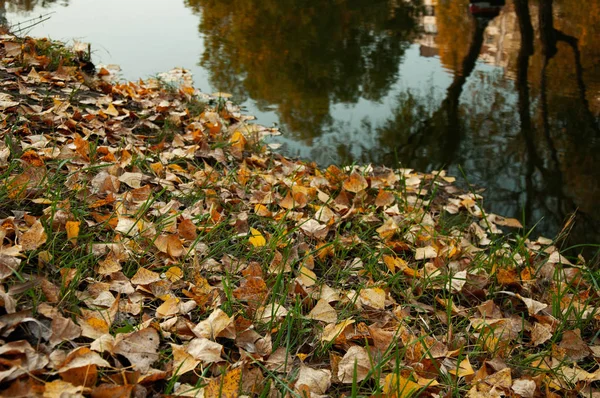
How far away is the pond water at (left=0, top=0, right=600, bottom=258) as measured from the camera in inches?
150

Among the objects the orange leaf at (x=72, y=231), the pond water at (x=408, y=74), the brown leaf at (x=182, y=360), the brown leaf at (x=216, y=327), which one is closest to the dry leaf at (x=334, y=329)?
the brown leaf at (x=216, y=327)

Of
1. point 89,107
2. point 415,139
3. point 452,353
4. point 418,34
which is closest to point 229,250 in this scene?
point 452,353

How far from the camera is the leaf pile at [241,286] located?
1.40m

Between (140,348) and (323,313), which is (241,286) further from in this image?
(140,348)

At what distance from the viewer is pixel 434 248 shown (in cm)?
239

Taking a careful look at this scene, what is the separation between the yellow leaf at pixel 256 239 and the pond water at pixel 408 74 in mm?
1675

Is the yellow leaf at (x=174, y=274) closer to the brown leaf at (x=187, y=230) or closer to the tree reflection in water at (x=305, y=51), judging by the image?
the brown leaf at (x=187, y=230)

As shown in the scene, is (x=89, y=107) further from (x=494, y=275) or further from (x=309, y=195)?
(x=494, y=275)

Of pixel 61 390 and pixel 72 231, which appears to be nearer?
pixel 61 390

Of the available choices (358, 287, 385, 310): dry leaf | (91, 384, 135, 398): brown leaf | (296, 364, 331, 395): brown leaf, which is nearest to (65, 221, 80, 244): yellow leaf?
(91, 384, 135, 398): brown leaf

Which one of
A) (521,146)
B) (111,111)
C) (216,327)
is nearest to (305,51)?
(521,146)

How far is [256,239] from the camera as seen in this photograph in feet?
6.86

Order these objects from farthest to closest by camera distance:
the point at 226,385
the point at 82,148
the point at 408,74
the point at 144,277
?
the point at 408,74 → the point at 82,148 → the point at 144,277 → the point at 226,385

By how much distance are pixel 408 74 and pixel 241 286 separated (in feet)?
12.3
